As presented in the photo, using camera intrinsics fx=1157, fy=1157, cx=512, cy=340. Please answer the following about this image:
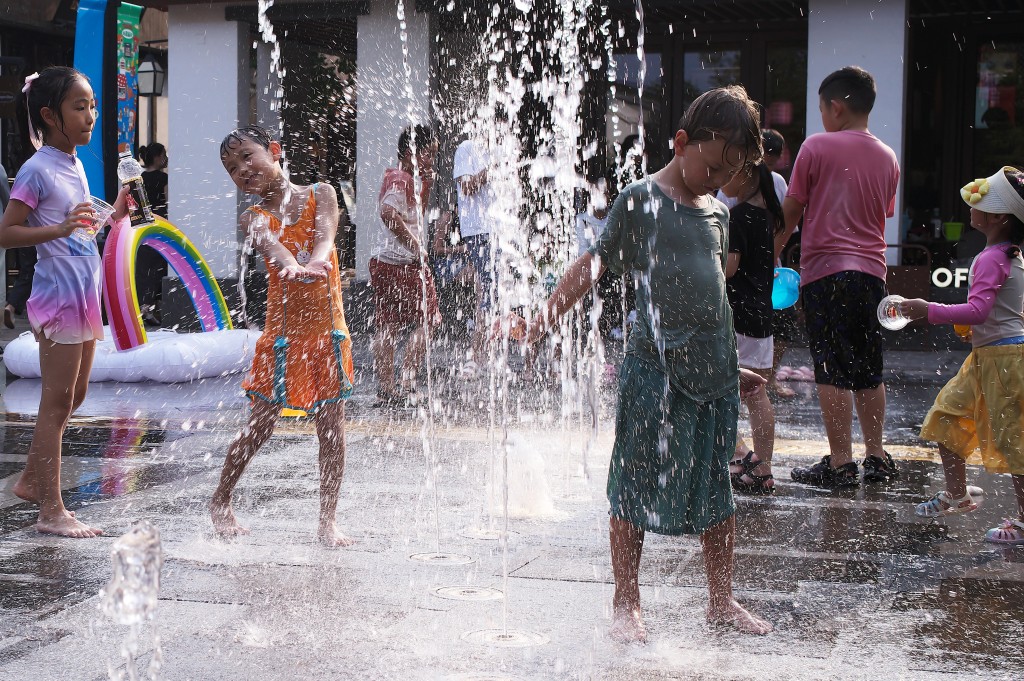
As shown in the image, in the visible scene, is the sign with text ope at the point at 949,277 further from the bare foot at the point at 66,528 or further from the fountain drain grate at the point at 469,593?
the bare foot at the point at 66,528

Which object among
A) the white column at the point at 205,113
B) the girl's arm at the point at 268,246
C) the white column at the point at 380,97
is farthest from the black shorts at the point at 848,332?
the white column at the point at 205,113

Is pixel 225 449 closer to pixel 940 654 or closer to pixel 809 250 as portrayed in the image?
pixel 809 250

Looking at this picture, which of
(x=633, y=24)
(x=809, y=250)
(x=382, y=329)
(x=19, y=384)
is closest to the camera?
(x=809, y=250)

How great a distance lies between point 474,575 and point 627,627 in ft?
2.74

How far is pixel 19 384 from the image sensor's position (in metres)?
9.07

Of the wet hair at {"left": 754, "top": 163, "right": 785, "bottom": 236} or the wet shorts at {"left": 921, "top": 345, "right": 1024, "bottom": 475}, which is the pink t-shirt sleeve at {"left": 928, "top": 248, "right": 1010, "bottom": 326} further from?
the wet hair at {"left": 754, "top": 163, "right": 785, "bottom": 236}

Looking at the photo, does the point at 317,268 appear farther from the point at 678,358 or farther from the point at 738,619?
the point at 738,619

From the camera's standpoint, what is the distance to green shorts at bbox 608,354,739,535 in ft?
11.0

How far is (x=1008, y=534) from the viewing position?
4531 mm

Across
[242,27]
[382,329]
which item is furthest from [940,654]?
[242,27]

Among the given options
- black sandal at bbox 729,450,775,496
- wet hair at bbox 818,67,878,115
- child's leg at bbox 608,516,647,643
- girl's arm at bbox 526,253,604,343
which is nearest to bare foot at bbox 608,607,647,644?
child's leg at bbox 608,516,647,643

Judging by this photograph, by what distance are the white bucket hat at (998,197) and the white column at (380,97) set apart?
10.2 m

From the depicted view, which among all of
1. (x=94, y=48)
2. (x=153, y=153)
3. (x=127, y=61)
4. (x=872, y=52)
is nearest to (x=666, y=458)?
(x=872, y=52)

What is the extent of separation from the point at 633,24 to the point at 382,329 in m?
8.58
